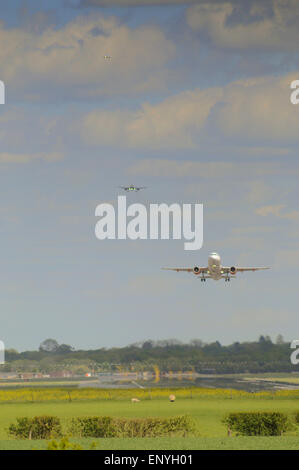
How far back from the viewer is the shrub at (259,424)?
9338cm

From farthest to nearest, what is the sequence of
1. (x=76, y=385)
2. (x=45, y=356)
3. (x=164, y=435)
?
1. (x=45, y=356)
2. (x=76, y=385)
3. (x=164, y=435)

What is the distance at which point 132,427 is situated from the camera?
87875 millimetres

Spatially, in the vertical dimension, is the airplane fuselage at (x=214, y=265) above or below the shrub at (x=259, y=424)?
above

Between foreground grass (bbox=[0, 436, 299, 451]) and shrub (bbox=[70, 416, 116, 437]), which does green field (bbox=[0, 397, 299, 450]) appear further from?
shrub (bbox=[70, 416, 116, 437])

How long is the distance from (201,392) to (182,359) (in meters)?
12.3

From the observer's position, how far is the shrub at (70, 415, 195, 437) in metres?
87.6

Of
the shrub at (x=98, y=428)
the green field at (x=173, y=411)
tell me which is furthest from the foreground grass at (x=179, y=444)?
the shrub at (x=98, y=428)

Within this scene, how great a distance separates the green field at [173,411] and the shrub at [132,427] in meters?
2.93

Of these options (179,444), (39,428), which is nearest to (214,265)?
(39,428)

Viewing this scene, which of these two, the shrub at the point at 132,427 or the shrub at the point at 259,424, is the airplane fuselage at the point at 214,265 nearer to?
the shrub at the point at 259,424
